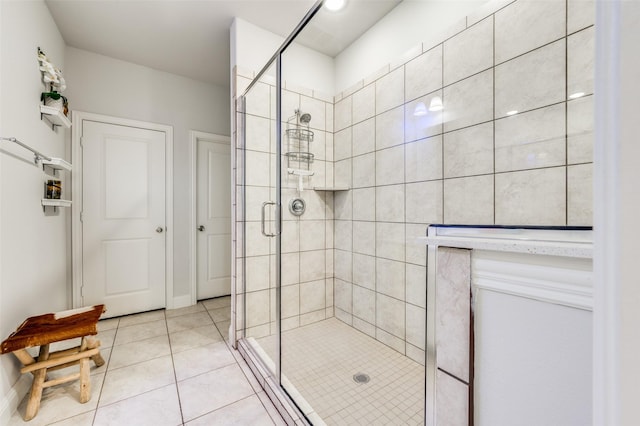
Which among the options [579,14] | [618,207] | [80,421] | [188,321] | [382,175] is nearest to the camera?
[618,207]

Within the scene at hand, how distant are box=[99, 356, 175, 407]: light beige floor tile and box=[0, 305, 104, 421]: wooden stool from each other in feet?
0.39

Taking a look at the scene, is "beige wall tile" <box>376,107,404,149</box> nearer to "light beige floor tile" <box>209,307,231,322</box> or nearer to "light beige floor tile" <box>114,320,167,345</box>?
"light beige floor tile" <box>209,307,231,322</box>

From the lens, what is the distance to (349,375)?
1675 mm

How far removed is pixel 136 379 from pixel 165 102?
2.57m

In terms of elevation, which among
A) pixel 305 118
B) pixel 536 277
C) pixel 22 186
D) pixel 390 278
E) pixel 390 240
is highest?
pixel 305 118

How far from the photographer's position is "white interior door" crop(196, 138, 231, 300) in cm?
311

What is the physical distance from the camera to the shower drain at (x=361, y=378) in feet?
5.32

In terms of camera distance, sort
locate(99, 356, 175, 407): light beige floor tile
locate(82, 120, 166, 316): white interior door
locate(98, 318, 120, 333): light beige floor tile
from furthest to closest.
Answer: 1. locate(82, 120, 166, 316): white interior door
2. locate(98, 318, 120, 333): light beige floor tile
3. locate(99, 356, 175, 407): light beige floor tile

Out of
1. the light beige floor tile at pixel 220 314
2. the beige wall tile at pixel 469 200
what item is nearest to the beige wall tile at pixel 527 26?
the beige wall tile at pixel 469 200

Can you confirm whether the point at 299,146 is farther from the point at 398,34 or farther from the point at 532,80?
the point at 532,80

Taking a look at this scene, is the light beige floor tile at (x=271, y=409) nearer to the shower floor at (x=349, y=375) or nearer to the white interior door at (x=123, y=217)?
the shower floor at (x=349, y=375)

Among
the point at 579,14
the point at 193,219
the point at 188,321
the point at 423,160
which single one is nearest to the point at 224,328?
the point at 188,321

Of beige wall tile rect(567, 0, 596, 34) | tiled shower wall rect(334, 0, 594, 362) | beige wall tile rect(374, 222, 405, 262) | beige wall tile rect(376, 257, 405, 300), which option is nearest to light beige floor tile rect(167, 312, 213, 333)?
tiled shower wall rect(334, 0, 594, 362)

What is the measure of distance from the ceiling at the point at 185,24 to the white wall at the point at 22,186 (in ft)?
0.85
